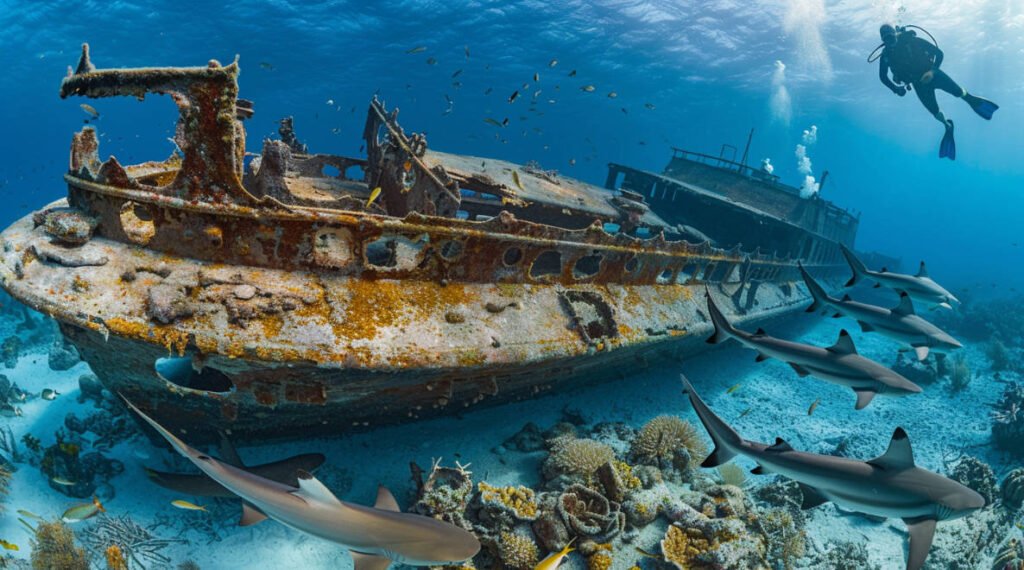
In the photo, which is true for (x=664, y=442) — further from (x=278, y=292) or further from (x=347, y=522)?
(x=278, y=292)

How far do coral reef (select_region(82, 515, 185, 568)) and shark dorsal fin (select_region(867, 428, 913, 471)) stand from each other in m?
6.52

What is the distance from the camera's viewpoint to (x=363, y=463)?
5.62 meters

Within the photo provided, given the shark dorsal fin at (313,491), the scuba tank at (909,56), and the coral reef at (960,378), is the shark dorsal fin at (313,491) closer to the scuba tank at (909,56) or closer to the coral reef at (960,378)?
the scuba tank at (909,56)

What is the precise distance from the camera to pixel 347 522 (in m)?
2.62

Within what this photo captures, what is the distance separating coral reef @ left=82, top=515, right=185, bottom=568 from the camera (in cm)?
478

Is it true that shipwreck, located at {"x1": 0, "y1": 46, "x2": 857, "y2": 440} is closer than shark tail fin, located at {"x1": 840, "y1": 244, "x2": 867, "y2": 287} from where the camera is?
Yes

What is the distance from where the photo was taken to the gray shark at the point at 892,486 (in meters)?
2.94

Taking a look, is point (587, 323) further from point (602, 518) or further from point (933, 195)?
point (933, 195)

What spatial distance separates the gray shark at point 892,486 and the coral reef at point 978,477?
621 centimetres

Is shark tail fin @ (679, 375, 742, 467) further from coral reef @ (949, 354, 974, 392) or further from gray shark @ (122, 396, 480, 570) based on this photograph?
coral reef @ (949, 354, 974, 392)

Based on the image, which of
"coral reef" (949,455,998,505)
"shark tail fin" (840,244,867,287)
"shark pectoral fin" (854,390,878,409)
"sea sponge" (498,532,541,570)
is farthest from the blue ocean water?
"shark tail fin" (840,244,867,287)

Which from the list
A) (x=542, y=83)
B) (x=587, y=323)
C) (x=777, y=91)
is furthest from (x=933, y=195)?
(x=587, y=323)

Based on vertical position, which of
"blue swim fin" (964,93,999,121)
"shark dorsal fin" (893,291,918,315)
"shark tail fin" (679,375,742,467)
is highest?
"blue swim fin" (964,93,999,121)

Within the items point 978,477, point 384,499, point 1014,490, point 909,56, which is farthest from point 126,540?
point 909,56
